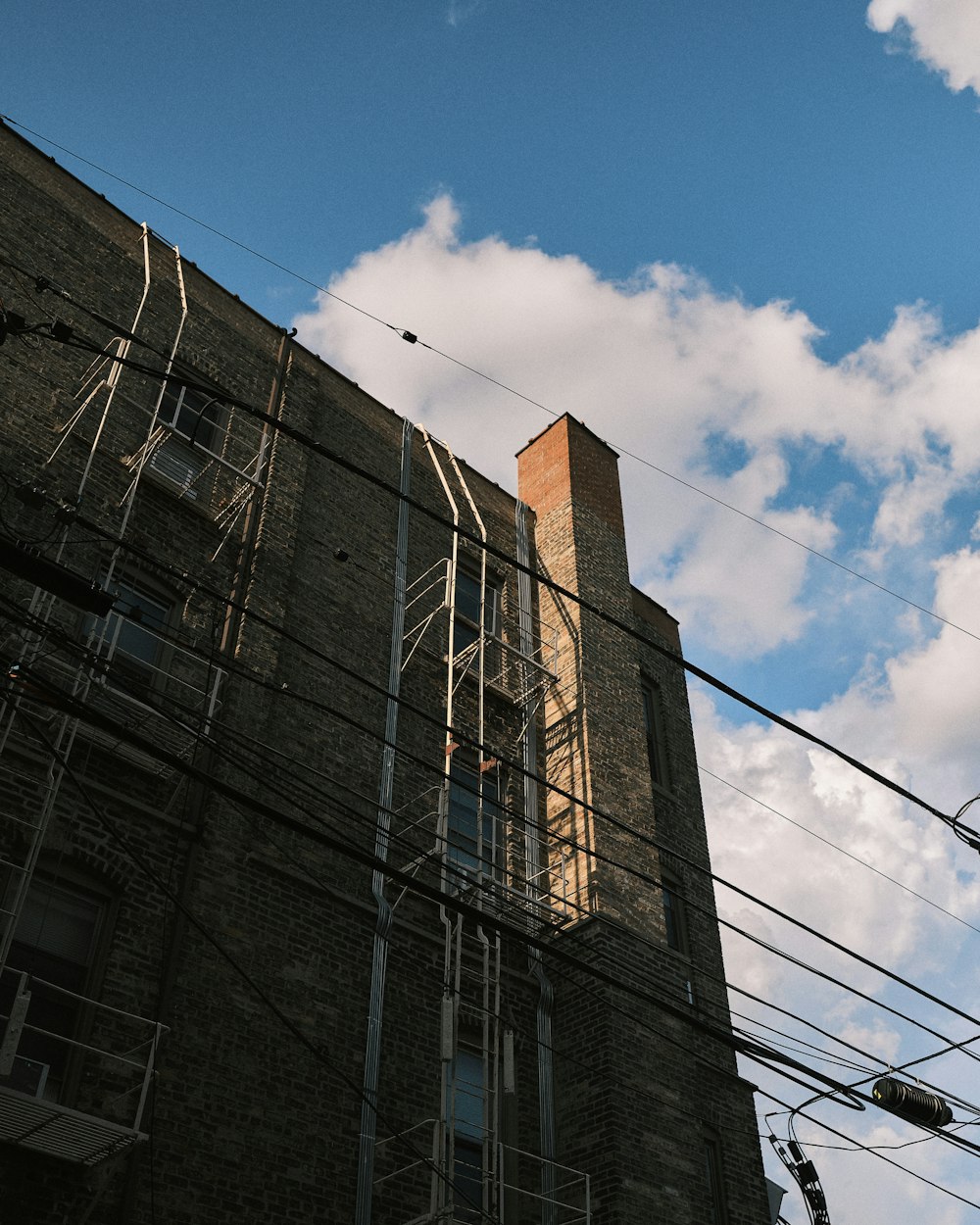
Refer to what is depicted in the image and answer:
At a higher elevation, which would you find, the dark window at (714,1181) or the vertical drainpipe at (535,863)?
the vertical drainpipe at (535,863)

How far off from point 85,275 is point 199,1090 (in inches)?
437

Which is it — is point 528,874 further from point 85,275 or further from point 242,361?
point 85,275

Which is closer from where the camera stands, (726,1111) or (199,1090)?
(199,1090)

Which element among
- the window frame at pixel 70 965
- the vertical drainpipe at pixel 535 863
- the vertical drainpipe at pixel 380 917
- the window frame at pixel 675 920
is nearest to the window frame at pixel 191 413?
the vertical drainpipe at pixel 380 917

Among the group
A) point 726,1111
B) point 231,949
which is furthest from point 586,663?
point 231,949

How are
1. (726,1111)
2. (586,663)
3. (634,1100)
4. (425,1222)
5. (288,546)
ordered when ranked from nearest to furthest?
(425,1222) → (634,1100) → (726,1111) → (288,546) → (586,663)

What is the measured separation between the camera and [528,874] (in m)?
16.5

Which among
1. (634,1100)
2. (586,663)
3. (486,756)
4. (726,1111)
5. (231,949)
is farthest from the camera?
(586,663)

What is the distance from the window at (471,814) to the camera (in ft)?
52.8

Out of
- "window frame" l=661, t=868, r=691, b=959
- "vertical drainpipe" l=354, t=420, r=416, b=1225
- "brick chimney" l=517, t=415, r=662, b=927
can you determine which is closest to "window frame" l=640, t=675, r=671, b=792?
"brick chimney" l=517, t=415, r=662, b=927

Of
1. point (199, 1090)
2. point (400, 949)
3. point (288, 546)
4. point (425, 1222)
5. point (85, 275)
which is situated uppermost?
point (85, 275)

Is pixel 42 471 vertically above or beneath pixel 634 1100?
above

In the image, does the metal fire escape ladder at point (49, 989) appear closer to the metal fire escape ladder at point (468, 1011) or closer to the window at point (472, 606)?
the metal fire escape ladder at point (468, 1011)

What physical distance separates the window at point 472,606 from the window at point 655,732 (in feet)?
10.2
